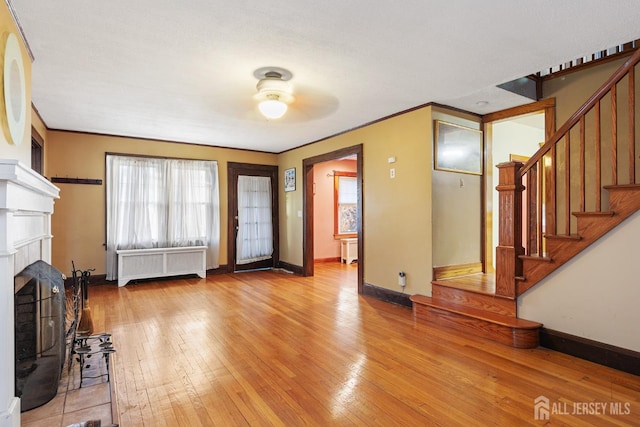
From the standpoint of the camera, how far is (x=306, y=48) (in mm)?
2592

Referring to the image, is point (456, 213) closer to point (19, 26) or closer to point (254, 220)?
point (254, 220)

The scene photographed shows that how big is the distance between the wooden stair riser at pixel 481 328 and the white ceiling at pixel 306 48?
2.28 meters

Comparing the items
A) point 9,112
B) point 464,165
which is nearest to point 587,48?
point 464,165

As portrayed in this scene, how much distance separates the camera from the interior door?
6523 mm

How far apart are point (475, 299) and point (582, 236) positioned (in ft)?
3.57

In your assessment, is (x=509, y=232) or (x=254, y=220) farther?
(x=254, y=220)

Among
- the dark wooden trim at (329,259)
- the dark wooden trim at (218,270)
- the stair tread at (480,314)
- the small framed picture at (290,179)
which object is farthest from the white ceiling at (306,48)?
the dark wooden trim at (329,259)

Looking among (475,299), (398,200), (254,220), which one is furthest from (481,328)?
(254,220)

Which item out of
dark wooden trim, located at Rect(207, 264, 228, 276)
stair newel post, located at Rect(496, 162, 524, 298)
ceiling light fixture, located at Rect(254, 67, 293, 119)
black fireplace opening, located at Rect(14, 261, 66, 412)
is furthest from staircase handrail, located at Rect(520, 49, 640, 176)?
dark wooden trim, located at Rect(207, 264, 228, 276)

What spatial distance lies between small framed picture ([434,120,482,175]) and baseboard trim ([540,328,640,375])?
78.1 inches

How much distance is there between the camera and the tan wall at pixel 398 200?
392cm

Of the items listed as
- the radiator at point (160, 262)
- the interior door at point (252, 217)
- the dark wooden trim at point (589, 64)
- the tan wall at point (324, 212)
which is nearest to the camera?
the dark wooden trim at point (589, 64)

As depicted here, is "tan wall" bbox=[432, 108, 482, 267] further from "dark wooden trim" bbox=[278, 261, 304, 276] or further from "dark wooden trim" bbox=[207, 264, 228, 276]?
"dark wooden trim" bbox=[207, 264, 228, 276]

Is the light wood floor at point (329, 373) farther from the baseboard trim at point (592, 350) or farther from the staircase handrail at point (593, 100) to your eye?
the staircase handrail at point (593, 100)
